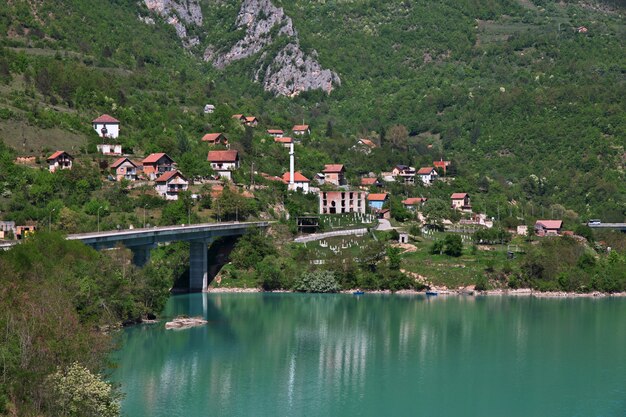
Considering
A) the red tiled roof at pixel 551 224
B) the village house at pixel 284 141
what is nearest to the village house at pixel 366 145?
the village house at pixel 284 141

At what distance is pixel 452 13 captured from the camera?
178m

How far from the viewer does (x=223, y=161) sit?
99.6 metres

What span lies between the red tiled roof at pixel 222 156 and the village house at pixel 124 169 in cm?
1064

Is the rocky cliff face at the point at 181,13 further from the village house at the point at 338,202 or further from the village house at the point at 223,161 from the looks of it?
the village house at the point at 338,202

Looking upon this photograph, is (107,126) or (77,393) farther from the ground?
(107,126)

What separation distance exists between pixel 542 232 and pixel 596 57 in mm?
69102

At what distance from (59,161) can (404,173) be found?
136 ft

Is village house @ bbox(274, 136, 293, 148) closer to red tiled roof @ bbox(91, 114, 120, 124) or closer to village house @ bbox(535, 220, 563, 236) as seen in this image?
red tiled roof @ bbox(91, 114, 120, 124)

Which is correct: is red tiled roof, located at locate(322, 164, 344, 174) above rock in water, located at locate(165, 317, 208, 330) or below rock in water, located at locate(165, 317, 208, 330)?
above

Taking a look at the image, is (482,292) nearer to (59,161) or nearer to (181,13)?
(59,161)

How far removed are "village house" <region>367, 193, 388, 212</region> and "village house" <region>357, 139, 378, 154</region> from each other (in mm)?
24897

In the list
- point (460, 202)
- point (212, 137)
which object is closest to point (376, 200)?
point (460, 202)

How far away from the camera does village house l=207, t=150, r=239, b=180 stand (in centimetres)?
9928

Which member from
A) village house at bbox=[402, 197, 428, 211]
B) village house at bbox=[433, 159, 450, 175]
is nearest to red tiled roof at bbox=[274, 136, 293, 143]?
village house at bbox=[433, 159, 450, 175]
